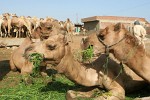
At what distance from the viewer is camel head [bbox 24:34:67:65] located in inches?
248

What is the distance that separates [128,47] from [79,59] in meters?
1.06

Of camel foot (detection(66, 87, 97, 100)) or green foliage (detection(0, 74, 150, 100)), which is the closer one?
camel foot (detection(66, 87, 97, 100))

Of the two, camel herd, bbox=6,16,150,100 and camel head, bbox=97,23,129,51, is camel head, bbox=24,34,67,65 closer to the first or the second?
camel herd, bbox=6,16,150,100

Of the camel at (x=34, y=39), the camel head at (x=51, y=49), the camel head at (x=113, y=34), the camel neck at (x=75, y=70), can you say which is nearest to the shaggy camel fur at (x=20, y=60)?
the camel at (x=34, y=39)

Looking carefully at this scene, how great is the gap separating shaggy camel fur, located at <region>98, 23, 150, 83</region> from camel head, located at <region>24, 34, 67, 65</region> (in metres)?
0.84

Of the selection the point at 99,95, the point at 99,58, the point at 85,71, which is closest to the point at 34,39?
the point at 99,58

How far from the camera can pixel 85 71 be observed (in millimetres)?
6922

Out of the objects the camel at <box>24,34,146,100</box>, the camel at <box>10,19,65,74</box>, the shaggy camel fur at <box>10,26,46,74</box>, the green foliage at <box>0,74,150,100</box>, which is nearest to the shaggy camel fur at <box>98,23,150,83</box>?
the camel at <box>24,34,146,100</box>

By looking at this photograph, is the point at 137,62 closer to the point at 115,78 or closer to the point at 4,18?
the point at 115,78

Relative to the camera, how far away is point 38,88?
8312mm

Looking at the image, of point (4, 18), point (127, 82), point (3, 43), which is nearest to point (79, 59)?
point (127, 82)

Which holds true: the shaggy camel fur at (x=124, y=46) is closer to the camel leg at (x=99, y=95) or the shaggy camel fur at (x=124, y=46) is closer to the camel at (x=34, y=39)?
the camel leg at (x=99, y=95)

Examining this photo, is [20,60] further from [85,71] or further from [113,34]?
[113,34]

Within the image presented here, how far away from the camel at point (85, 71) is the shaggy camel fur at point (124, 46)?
581mm
